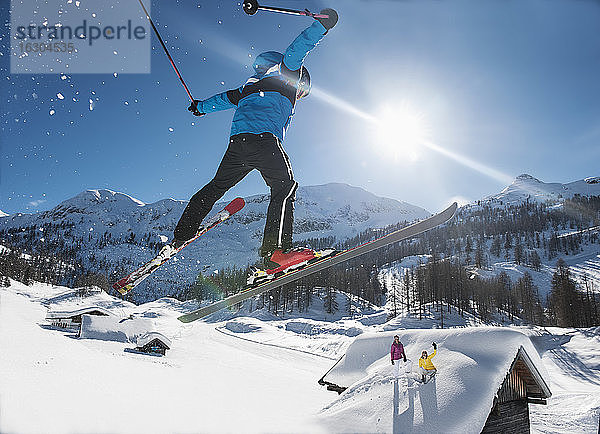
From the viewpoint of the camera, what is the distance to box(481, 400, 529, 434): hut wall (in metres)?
9.89

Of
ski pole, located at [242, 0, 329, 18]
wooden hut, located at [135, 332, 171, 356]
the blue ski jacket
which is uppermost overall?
ski pole, located at [242, 0, 329, 18]

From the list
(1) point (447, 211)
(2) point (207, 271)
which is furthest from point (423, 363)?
(2) point (207, 271)

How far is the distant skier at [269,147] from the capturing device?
391cm

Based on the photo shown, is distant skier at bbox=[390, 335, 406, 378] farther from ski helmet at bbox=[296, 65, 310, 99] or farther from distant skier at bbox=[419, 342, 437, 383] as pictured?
ski helmet at bbox=[296, 65, 310, 99]

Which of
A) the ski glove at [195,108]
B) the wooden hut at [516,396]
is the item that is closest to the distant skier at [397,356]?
the wooden hut at [516,396]

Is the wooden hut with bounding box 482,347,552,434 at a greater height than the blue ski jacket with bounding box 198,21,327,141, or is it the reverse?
the blue ski jacket with bounding box 198,21,327,141

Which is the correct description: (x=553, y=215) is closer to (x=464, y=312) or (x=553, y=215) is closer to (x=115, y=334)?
(x=464, y=312)

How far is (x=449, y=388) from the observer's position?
7.32 m

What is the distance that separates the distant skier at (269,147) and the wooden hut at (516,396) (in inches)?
366

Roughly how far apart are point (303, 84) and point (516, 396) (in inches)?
448

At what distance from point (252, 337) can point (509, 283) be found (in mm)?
71387

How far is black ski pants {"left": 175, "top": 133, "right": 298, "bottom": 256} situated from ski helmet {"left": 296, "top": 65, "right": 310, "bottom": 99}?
746 mm

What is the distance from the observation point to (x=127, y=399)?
5.59m

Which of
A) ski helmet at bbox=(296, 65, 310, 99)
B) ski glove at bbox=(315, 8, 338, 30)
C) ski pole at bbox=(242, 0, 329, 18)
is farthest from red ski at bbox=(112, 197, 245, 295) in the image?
ski glove at bbox=(315, 8, 338, 30)
